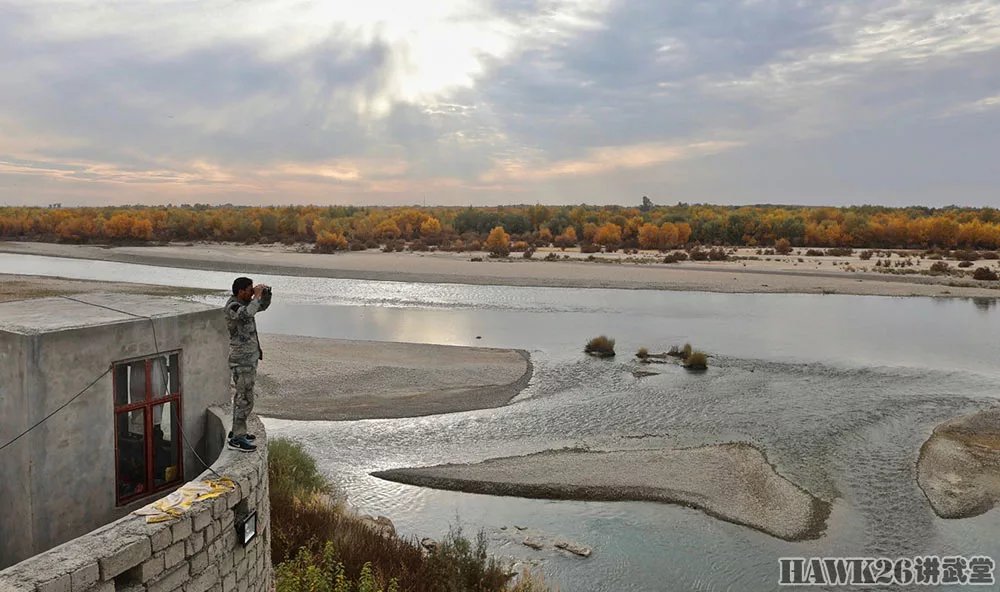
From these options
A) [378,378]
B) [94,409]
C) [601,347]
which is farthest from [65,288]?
[94,409]

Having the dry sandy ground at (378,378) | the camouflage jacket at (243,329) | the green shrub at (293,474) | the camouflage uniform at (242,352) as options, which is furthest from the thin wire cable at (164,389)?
the dry sandy ground at (378,378)

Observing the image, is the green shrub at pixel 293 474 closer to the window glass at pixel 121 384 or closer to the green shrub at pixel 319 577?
the green shrub at pixel 319 577

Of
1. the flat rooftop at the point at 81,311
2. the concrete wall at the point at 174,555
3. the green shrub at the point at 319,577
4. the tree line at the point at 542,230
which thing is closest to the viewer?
the concrete wall at the point at 174,555

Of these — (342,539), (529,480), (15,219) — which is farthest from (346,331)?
(15,219)

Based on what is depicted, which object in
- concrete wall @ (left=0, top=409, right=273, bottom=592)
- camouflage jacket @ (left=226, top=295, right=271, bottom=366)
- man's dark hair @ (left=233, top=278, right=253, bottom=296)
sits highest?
man's dark hair @ (left=233, top=278, right=253, bottom=296)

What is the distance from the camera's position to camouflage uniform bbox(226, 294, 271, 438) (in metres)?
7.18

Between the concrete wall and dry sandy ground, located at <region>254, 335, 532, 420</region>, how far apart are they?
1114 centimetres

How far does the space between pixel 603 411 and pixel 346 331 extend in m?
13.8

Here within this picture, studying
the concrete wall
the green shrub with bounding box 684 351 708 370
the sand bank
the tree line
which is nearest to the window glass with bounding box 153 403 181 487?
the concrete wall

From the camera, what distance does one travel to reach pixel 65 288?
37.9 metres

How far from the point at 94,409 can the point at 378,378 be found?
1470cm

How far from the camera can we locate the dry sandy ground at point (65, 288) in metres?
35.7

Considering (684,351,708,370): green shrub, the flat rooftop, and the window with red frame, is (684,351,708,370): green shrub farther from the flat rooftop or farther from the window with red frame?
the window with red frame

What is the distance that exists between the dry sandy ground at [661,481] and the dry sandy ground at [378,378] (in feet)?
14.6
